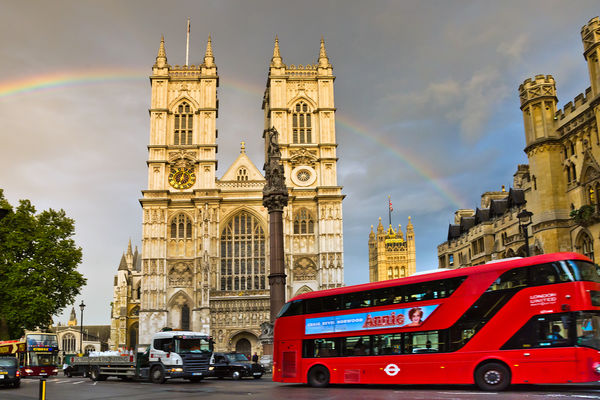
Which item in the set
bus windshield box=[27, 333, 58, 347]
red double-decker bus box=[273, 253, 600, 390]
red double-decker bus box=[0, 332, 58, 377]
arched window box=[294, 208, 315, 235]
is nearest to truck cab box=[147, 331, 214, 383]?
red double-decker bus box=[273, 253, 600, 390]

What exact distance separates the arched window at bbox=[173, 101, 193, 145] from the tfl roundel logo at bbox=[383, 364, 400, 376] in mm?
47810

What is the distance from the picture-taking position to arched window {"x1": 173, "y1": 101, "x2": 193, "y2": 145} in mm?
61812

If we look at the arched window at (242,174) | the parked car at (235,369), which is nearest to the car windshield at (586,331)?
the parked car at (235,369)

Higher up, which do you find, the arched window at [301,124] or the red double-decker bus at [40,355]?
the arched window at [301,124]

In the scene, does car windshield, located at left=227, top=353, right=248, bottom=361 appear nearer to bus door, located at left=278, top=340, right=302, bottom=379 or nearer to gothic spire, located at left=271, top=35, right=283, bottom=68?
bus door, located at left=278, top=340, right=302, bottom=379

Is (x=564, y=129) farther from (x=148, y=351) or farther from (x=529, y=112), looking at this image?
(x=148, y=351)

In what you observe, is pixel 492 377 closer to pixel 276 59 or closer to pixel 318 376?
pixel 318 376

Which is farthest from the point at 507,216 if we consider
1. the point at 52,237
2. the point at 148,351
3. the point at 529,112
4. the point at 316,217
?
the point at 52,237

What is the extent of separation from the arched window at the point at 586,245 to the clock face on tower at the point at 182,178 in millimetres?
39059

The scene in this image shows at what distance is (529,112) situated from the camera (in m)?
33.8

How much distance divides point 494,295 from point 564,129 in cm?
1993

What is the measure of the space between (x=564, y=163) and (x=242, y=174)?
36056mm

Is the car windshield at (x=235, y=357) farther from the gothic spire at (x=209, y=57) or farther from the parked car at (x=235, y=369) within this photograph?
the gothic spire at (x=209, y=57)

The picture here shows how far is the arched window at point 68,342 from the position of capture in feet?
385
